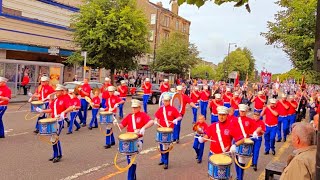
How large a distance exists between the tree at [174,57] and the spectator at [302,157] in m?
39.8

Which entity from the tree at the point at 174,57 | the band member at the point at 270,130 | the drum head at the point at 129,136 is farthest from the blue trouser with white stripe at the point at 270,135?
the tree at the point at 174,57

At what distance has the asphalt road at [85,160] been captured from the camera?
7.76m

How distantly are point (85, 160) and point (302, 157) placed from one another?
6.46 metres

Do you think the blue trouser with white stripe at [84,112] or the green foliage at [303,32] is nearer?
the green foliage at [303,32]

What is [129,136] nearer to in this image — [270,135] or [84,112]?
[270,135]

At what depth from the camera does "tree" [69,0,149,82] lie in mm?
27500

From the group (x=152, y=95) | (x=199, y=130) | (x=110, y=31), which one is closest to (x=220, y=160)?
(x=199, y=130)

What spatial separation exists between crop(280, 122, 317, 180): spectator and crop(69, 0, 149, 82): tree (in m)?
24.0

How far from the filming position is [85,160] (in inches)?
351

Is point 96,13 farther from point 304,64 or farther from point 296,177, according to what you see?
point 296,177

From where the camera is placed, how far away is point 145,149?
34.9 feet

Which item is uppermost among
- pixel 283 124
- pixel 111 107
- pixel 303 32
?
pixel 303 32

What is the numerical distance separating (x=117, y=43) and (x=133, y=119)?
2034 centimetres

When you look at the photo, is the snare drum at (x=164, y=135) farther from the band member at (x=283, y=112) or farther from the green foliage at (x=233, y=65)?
the green foliage at (x=233, y=65)
